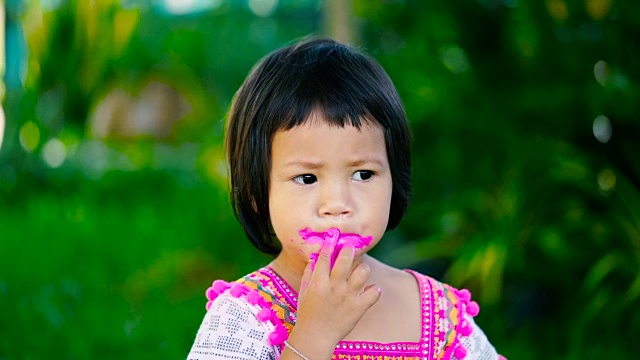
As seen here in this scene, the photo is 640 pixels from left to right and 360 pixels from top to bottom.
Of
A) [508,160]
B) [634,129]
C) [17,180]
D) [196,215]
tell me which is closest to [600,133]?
[634,129]

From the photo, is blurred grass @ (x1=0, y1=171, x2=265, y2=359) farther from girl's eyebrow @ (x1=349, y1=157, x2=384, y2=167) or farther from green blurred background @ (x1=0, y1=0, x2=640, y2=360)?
girl's eyebrow @ (x1=349, y1=157, x2=384, y2=167)

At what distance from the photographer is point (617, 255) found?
11.5ft

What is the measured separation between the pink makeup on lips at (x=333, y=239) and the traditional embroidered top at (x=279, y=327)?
151mm

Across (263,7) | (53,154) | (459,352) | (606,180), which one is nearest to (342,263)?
(459,352)

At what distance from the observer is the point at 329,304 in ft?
5.63

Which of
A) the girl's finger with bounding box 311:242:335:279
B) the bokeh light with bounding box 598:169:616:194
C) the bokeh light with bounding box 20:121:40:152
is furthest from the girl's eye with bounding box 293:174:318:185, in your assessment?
the bokeh light with bounding box 20:121:40:152

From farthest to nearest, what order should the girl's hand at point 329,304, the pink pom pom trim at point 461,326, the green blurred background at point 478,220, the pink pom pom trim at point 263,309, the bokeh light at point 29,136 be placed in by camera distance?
the bokeh light at point 29,136
the green blurred background at point 478,220
the pink pom pom trim at point 461,326
the pink pom pom trim at point 263,309
the girl's hand at point 329,304

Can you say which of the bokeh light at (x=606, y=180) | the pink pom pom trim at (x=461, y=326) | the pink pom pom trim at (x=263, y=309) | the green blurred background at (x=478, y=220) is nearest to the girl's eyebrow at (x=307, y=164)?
the pink pom pom trim at (x=263, y=309)

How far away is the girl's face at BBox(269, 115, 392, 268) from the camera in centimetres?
176

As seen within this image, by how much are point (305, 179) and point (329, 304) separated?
242 mm

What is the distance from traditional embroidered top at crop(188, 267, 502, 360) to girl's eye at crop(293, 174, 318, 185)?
0.24 meters

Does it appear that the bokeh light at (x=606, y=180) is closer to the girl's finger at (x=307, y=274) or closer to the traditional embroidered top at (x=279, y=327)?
the traditional embroidered top at (x=279, y=327)

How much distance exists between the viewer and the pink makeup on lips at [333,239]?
5.78ft

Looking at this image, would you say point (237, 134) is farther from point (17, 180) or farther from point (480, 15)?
point (17, 180)
